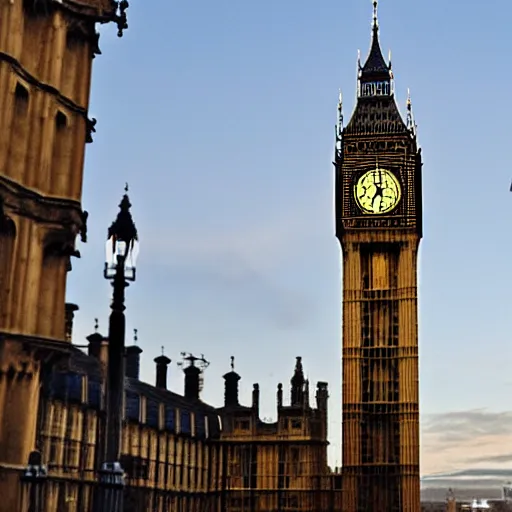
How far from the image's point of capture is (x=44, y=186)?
963 inches

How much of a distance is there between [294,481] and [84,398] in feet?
67.4

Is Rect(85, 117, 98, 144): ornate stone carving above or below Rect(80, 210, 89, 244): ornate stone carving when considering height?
above

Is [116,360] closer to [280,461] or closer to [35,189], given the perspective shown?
[35,189]

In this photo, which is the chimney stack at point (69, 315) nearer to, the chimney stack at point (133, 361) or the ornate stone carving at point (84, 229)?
the chimney stack at point (133, 361)

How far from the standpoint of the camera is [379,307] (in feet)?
250

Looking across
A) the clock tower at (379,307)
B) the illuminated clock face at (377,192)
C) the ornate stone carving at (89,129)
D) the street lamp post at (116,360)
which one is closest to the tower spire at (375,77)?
the clock tower at (379,307)

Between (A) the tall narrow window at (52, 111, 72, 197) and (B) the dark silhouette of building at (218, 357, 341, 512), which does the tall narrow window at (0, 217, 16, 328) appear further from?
(B) the dark silhouette of building at (218, 357, 341, 512)

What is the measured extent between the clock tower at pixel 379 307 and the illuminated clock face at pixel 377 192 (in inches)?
2.7

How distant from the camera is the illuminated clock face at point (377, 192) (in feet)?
251

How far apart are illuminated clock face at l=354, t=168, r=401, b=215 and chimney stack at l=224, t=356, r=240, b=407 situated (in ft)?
50.4

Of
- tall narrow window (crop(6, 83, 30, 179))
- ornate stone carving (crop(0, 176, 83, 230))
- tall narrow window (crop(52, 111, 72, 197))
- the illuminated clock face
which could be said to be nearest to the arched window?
ornate stone carving (crop(0, 176, 83, 230))

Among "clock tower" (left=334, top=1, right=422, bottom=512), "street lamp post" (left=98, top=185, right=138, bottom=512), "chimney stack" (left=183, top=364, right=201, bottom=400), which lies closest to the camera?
"street lamp post" (left=98, top=185, right=138, bottom=512)

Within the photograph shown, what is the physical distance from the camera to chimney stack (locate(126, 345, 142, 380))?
70.1m

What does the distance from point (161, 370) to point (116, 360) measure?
63734 mm
